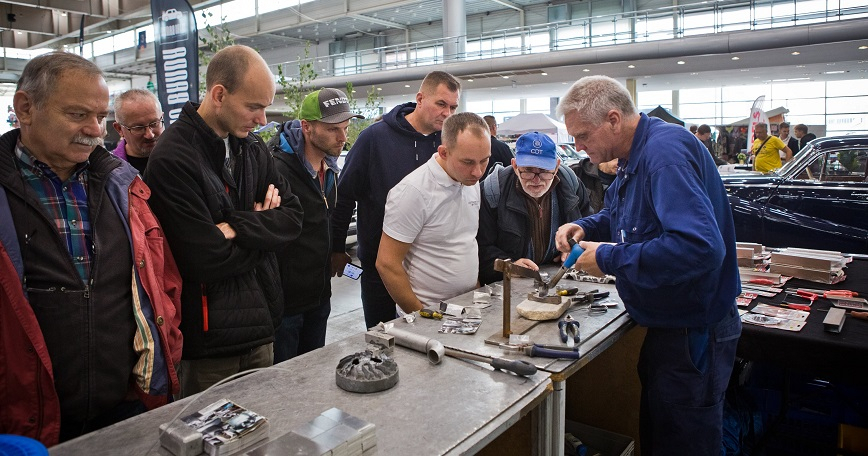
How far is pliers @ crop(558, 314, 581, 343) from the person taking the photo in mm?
1804

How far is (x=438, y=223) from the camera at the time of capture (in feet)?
7.62

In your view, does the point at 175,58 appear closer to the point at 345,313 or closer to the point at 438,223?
the point at 345,313

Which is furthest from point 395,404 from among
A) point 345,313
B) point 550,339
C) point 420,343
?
point 345,313

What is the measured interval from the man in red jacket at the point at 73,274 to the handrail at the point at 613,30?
43.4 ft

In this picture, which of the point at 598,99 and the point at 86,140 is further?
the point at 598,99

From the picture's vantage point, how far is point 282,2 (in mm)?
19828

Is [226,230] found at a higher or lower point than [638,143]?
lower

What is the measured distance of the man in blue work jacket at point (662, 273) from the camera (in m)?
1.72

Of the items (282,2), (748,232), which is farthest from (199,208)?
(282,2)

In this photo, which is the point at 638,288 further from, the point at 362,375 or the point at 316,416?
the point at 316,416

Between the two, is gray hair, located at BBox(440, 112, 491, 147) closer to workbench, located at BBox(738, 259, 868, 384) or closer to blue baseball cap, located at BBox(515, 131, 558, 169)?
blue baseball cap, located at BBox(515, 131, 558, 169)

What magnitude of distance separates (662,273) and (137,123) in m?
2.47

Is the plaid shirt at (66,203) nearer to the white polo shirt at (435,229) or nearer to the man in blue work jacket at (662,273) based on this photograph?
the white polo shirt at (435,229)

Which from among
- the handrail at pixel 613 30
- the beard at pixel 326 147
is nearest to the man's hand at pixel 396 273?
the beard at pixel 326 147
